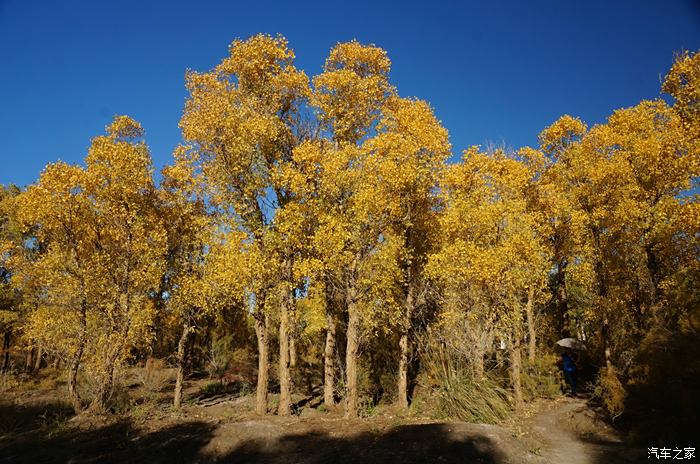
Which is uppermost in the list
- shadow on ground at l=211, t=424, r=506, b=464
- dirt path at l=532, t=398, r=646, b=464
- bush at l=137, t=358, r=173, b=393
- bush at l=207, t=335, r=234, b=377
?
bush at l=207, t=335, r=234, b=377

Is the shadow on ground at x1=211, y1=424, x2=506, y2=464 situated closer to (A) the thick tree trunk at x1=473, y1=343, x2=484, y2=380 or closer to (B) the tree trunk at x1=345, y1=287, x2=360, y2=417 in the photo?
(B) the tree trunk at x1=345, y1=287, x2=360, y2=417

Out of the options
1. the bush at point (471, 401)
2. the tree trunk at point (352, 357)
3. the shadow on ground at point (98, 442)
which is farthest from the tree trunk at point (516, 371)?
the shadow on ground at point (98, 442)

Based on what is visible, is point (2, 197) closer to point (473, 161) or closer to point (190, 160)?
point (190, 160)

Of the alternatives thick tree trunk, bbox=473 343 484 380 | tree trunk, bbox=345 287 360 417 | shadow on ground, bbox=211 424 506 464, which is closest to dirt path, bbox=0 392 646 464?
shadow on ground, bbox=211 424 506 464

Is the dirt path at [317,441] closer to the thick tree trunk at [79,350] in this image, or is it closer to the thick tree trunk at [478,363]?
the thick tree trunk at [79,350]

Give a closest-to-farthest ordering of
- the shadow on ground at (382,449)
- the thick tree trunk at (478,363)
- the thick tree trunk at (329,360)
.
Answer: the shadow on ground at (382,449)
the thick tree trunk at (478,363)
the thick tree trunk at (329,360)

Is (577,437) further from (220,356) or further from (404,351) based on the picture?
(220,356)

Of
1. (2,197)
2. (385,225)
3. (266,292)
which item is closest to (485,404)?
(385,225)

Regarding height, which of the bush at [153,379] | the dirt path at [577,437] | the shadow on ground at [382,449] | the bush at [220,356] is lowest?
the dirt path at [577,437]

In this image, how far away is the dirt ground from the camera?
378 inches

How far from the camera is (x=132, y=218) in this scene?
1589 centimetres

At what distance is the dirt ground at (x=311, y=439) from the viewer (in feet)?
31.5

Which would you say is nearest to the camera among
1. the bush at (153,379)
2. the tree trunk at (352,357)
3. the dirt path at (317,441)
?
the dirt path at (317,441)

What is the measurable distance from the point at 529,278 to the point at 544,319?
484 inches
